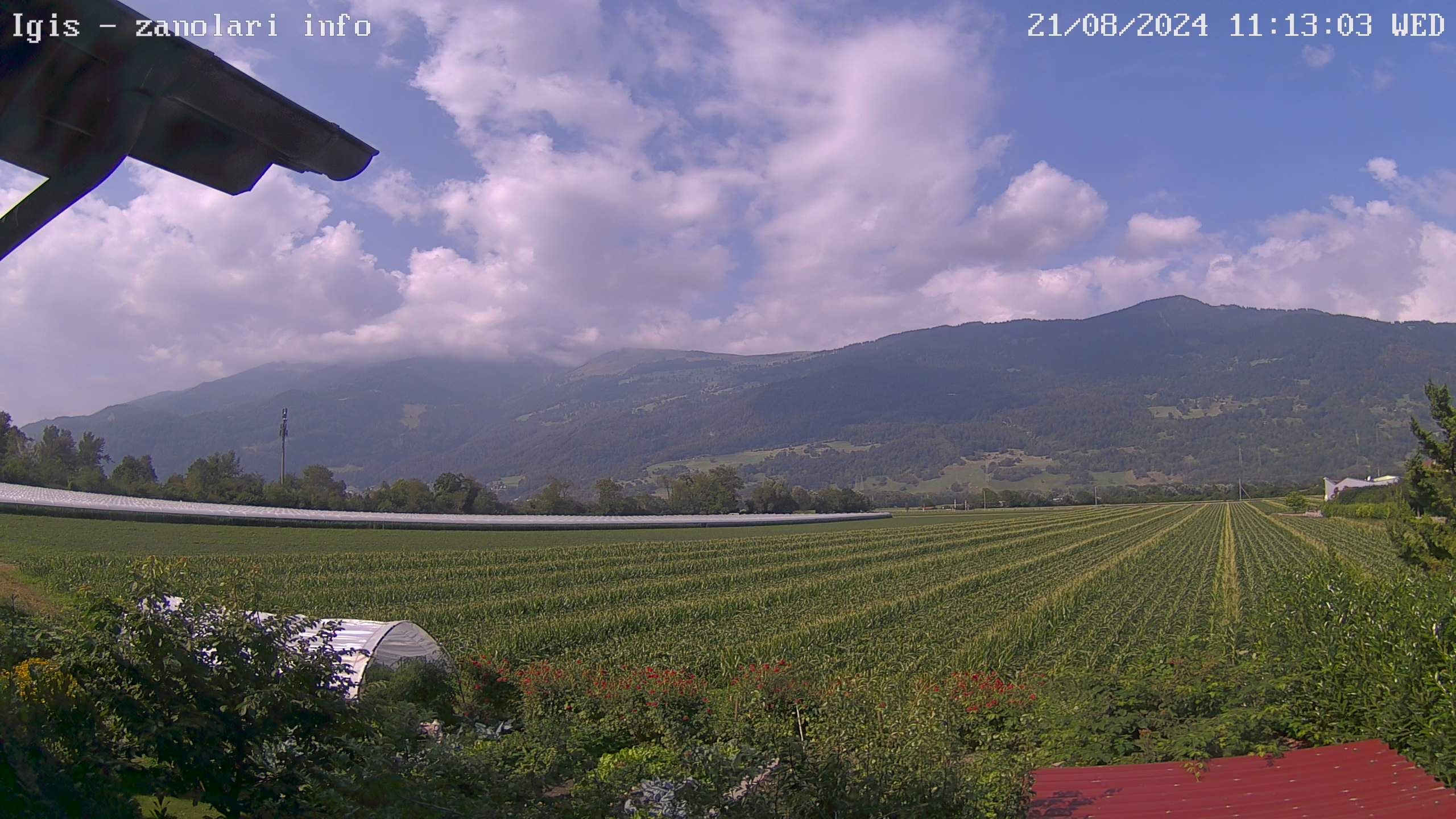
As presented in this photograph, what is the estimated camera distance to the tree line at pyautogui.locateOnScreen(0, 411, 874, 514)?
6656 cm

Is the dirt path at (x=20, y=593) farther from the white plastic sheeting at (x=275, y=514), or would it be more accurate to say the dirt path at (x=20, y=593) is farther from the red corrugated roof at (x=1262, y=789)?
the white plastic sheeting at (x=275, y=514)

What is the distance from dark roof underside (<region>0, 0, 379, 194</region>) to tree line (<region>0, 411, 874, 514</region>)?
6960cm

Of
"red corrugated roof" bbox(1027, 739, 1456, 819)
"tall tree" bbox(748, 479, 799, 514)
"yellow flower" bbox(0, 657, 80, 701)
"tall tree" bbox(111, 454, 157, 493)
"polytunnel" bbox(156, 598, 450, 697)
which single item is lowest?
"tall tree" bbox(748, 479, 799, 514)

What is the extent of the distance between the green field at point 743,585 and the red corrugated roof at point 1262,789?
512cm

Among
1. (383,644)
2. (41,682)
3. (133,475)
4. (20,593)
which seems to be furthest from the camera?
(133,475)

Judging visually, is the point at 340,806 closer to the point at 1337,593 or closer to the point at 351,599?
the point at 1337,593

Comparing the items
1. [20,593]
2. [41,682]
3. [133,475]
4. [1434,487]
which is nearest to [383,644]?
[41,682]

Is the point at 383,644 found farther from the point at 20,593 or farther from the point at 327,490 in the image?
the point at 327,490

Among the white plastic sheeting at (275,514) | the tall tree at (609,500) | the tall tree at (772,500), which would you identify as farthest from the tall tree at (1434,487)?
the tall tree at (772,500)

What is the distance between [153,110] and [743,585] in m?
27.3

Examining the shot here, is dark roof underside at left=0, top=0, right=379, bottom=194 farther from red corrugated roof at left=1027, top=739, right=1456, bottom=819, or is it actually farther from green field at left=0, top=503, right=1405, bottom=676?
red corrugated roof at left=1027, top=739, right=1456, bottom=819

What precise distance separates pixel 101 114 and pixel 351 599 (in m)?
23.3

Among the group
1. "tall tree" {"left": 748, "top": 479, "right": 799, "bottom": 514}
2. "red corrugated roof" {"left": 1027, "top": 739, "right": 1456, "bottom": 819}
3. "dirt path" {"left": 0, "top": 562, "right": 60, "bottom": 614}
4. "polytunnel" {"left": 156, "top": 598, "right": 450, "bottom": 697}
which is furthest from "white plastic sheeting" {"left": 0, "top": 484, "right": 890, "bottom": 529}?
"red corrugated roof" {"left": 1027, "top": 739, "right": 1456, "bottom": 819}

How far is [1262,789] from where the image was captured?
6641 mm
